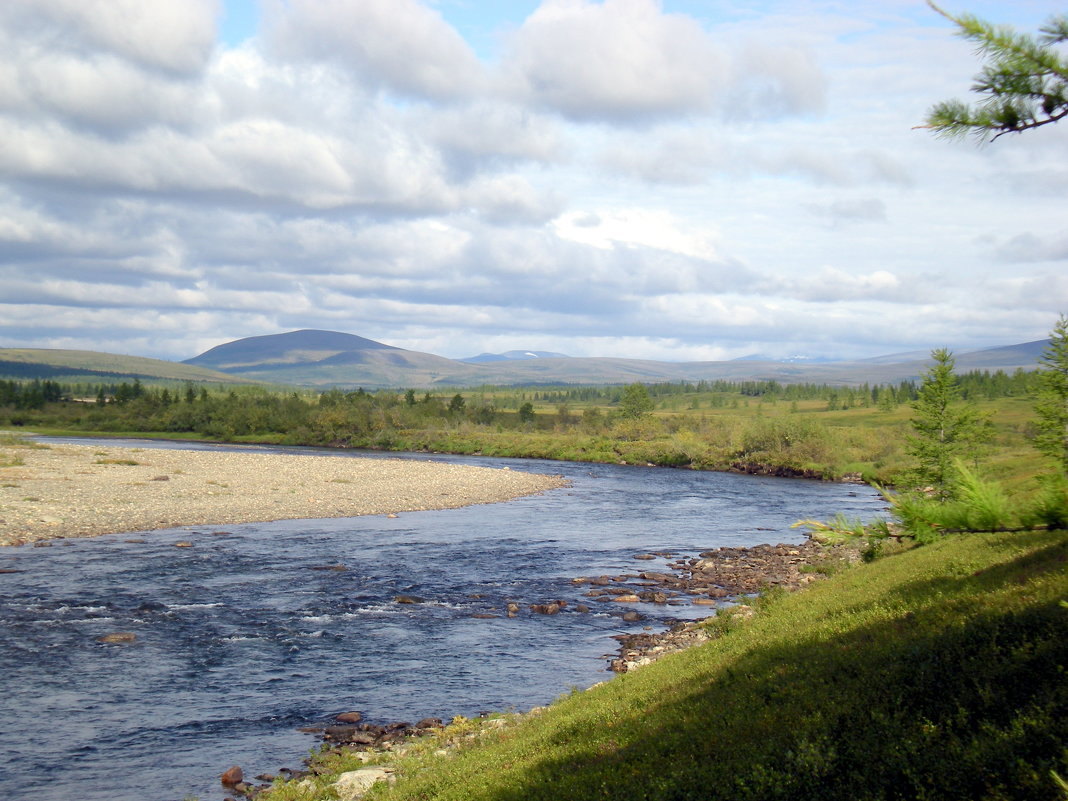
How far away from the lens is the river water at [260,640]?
47.0ft

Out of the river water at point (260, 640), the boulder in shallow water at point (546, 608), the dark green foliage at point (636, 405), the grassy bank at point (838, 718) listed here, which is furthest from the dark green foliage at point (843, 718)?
the dark green foliage at point (636, 405)

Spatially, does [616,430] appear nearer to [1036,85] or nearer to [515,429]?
[515,429]

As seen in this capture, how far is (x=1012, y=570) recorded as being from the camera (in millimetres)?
13102

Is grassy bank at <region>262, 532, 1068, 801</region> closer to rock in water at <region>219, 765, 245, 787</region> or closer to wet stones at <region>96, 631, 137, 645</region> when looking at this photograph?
rock in water at <region>219, 765, 245, 787</region>

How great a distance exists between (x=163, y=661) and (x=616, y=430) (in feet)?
303

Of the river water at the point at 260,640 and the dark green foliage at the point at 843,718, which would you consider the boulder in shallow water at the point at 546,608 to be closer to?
the river water at the point at 260,640

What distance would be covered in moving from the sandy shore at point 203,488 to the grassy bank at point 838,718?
2863 centimetres

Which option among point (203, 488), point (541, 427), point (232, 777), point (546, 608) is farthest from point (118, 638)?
point (541, 427)

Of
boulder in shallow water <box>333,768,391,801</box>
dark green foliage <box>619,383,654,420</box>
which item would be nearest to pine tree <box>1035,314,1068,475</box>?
boulder in shallow water <box>333,768,391,801</box>

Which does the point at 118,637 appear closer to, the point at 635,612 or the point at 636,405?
the point at 635,612

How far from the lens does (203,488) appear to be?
50.0 meters

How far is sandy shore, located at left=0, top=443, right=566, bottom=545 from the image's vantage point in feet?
124

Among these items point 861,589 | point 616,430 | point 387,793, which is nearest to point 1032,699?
point 387,793

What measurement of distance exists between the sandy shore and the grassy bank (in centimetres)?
2863
